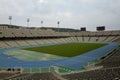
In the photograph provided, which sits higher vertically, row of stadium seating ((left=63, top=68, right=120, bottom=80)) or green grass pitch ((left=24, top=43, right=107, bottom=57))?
row of stadium seating ((left=63, top=68, right=120, bottom=80))

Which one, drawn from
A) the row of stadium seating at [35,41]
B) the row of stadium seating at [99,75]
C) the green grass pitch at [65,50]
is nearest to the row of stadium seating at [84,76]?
the row of stadium seating at [99,75]

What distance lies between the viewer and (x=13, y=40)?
81.8m

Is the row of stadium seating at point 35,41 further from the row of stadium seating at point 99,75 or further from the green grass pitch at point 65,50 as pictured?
the row of stadium seating at point 99,75

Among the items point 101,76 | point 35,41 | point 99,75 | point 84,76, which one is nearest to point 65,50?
point 35,41

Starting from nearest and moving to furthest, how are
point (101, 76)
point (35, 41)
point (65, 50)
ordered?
point (101, 76) → point (65, 50) → point (35, 41)

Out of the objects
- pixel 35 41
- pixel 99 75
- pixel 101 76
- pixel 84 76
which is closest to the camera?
pixel 101 76

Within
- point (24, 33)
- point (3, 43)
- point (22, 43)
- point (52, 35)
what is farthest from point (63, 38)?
point (3, 43)

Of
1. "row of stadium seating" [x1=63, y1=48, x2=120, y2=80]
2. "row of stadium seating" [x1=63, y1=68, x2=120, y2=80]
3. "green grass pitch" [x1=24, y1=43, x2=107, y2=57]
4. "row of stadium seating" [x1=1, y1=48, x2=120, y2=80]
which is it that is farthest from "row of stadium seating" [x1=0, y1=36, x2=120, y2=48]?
"row of stadium seating" [x1=63, y1=68, x2=120, y2=80]

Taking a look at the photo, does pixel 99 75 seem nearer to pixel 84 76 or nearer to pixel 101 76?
pixel 101 76

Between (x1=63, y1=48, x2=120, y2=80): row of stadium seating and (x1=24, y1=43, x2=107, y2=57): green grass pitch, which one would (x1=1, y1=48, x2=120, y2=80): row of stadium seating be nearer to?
(x1=63, y1=48, x2=120, y2=80): row of stadium seating

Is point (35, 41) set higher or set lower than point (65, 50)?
higher

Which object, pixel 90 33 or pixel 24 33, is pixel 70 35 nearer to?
pixel 90 33

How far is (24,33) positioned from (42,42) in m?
9.13

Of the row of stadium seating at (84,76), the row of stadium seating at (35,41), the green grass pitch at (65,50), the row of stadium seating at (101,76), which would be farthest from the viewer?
the row of stadium seating at (35,41)
